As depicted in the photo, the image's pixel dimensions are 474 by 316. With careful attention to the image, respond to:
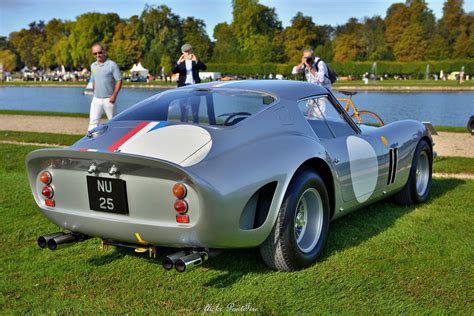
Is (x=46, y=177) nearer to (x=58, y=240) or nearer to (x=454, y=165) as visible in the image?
(x=58, y=240)

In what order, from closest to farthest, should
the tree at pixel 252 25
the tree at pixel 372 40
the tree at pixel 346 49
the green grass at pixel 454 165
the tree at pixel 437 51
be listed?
the green grass at pixel 454 165 < the tree at pixel 437 51 < the tree at pixel 372 40 < the tree at pixel 346 49 < the tree at pixel 252 25

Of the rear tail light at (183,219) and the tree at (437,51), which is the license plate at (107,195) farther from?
the tree at (437,51)

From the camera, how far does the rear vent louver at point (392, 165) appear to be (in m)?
5.23

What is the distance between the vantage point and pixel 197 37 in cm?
10219

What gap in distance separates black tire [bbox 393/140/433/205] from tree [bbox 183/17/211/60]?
89187mm

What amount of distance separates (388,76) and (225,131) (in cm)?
7995

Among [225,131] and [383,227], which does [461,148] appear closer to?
[383,227]

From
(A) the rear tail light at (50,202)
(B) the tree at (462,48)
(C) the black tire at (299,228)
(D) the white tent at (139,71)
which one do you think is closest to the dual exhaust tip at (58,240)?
(A) the rear tail light at (50,202)

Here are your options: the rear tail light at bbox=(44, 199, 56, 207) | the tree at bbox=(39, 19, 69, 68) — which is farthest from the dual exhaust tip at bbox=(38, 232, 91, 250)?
the tree at bbox=(39, 19, 69, 68)

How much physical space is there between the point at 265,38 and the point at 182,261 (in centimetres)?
9274

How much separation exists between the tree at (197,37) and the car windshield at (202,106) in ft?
297

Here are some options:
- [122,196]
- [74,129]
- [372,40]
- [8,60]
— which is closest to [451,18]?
[372,40]

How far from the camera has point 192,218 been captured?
131 inches

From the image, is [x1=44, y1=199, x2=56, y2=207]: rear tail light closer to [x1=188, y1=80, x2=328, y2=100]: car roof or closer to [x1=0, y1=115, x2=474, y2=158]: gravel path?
[x1=188, y1=80, x2=328, y2=100]: car roof
